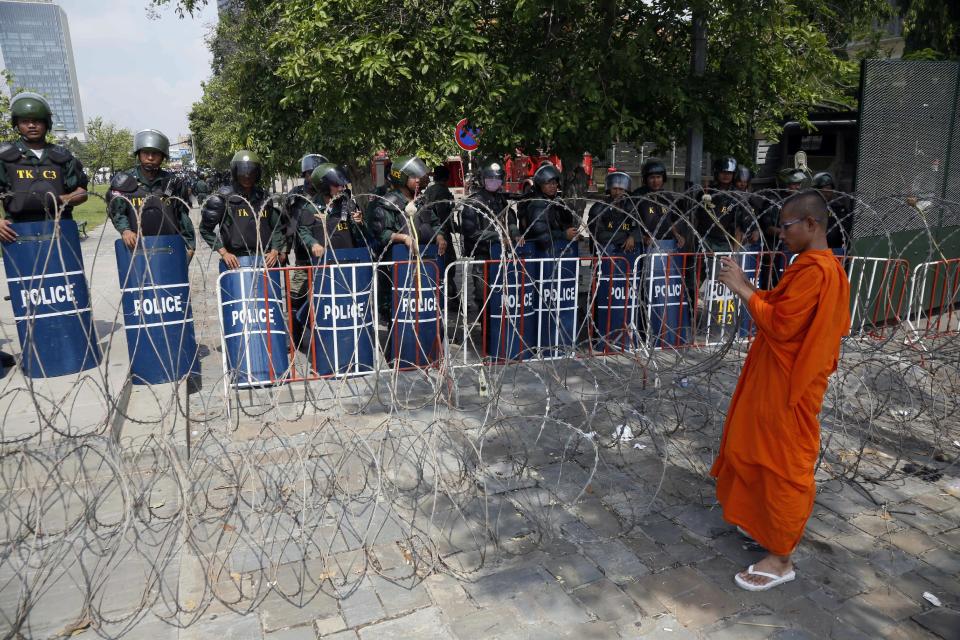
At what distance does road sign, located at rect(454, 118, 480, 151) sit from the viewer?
8.27 metres

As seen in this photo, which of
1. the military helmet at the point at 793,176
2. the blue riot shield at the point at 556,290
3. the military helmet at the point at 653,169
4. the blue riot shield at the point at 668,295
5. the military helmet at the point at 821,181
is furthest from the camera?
the military helmet at the point at 821,181

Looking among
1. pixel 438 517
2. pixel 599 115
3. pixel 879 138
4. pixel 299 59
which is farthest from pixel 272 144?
pixel 438 517

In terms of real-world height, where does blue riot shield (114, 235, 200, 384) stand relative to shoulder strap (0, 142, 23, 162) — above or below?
below

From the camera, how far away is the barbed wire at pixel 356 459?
3436mm

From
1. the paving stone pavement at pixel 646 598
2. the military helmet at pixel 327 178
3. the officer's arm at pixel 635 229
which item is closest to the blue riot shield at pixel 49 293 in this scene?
the military helmet at pixel 327 178

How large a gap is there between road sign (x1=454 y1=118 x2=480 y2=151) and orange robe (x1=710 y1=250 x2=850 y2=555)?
5.47 meters

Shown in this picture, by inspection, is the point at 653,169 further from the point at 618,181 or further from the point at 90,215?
the point at 90,215

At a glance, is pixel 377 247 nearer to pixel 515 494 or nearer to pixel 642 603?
pixel 515 494

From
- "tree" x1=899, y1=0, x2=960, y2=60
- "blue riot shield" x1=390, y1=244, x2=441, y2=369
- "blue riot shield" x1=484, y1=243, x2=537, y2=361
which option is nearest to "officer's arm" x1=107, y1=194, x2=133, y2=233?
"blue riot shield" x1=390, y1=244, x2=441, y2=369

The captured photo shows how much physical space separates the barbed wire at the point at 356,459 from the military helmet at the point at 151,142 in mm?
1260

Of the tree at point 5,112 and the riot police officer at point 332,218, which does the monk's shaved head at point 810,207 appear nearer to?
the riot police officer at point 332,218

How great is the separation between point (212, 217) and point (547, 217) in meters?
3.47

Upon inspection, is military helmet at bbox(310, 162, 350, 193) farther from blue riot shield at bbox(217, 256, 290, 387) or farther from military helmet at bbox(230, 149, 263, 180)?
blue riot shield at bbox(217, 256, 290, 387)

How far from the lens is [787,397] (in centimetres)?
329
